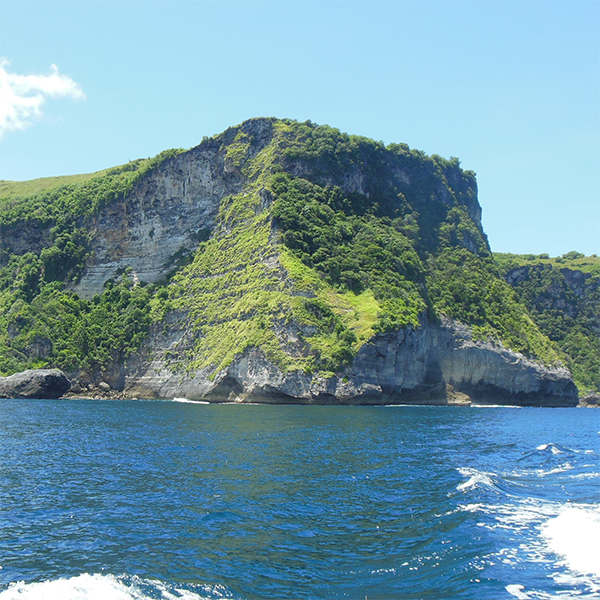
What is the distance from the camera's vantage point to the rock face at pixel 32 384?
87125 millimetres

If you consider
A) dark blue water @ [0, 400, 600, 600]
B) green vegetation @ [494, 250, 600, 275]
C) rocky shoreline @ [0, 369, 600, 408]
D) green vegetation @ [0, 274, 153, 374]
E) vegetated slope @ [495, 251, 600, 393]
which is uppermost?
green vegetation @ [494, 250, 600, 275]

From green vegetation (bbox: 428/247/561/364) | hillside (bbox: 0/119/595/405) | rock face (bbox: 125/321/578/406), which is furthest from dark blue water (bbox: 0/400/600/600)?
green vegetation (bbox: 428/247/561/364)

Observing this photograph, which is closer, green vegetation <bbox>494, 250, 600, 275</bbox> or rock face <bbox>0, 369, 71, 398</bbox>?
rock face <bbox>0, 369, 71, 398</bbox>

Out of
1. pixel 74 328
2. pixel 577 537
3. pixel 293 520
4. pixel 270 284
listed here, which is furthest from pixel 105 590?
pixel 74 328

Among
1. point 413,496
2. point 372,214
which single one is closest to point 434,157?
point 372,214

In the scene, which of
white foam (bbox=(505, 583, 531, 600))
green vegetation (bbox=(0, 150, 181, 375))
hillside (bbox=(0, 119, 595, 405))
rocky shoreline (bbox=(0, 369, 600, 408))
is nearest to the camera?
white foam (bbox=(505, 583, 531, 600))

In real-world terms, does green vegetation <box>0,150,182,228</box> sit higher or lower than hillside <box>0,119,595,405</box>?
higher

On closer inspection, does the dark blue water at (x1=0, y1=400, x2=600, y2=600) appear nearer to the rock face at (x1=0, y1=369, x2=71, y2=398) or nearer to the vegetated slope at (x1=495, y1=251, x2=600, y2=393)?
the rock face at (x1=0, y1=369, x2=71, y2=398)

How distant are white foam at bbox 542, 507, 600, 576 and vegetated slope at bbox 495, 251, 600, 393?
444 feet

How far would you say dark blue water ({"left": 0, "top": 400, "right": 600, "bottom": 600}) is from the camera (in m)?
14.7

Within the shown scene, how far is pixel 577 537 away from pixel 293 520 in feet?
29.9

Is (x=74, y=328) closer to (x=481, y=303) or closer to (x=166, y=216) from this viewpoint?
(x=166, y=216)

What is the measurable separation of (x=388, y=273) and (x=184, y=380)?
39.5 meters

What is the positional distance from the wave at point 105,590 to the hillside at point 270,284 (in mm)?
63939
